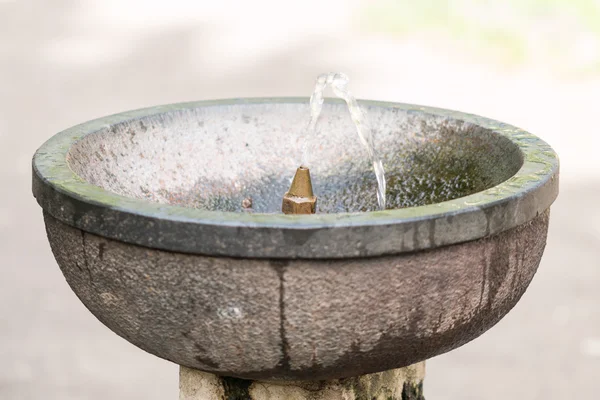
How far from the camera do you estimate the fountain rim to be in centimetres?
158

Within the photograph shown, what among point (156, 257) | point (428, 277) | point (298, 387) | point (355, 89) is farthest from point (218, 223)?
point (355, 89)

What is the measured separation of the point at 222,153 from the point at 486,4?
165 inches

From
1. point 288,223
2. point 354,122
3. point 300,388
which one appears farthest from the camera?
point 354,122

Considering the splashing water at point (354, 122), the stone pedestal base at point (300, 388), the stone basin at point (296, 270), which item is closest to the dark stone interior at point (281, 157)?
the splashing water at point (354, 122)

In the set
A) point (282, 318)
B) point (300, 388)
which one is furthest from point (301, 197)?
point (282, 318)

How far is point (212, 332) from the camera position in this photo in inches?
66.4

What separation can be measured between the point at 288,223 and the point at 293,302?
0.14 meters

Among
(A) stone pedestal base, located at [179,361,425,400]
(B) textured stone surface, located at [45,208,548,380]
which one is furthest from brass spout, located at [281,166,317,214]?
(B) textured stone surface, located at [45,208,548,380]

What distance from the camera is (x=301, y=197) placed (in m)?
2.22

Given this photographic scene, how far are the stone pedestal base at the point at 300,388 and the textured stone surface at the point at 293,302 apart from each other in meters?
0.26

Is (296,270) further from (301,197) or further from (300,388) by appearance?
(301,197)

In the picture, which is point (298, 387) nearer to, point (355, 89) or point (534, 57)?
point (355, 89)

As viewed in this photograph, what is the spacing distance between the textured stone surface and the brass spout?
506mm

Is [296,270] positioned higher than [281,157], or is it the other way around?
[296,270]
